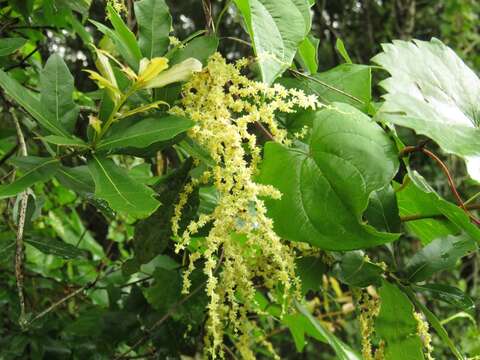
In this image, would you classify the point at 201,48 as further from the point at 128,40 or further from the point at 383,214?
the point at 383,214

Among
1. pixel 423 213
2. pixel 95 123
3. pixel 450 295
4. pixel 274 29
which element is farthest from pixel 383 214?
pixel 95 123

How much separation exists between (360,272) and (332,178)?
21 centimetres

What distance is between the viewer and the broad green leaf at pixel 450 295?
89 cm

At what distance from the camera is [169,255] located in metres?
1.42

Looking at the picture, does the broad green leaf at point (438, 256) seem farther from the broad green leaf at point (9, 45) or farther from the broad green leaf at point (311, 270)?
the broad green leaf at point (9, 45)

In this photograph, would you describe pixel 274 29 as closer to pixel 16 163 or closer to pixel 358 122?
pixel 358 122

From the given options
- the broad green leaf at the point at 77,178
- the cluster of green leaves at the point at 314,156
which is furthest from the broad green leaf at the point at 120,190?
the broad green leaf at the point at 77,178

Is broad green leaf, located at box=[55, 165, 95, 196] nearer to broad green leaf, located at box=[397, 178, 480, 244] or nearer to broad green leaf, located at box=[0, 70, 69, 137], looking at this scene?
broad green leaf, located at box=[0, 70, 69, 137]

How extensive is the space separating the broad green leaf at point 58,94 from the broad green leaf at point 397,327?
501mm

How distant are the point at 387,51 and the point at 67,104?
0.43m

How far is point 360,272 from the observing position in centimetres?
86

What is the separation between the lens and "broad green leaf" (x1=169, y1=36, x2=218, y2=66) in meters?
0.77

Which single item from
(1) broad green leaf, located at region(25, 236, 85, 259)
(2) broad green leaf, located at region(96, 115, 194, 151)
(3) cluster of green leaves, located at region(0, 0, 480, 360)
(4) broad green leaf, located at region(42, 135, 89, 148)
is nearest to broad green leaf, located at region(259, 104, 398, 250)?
(3) cluster of green leaves, located at region(0, 0, 480, 360)

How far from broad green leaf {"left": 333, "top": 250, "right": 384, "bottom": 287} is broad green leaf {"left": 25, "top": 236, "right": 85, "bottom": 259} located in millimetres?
444
